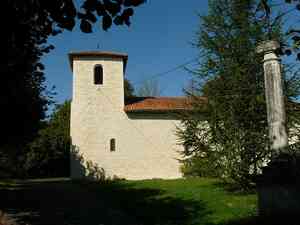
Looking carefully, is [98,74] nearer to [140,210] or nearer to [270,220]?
[140,210]

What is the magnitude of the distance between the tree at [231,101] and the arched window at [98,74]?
1293 centimetres

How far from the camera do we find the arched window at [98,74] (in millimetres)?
26047

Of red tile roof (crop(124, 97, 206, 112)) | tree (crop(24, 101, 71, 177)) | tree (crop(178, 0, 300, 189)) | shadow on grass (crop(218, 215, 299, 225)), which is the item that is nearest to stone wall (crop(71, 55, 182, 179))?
red tile roof (crop(124, 97, 206, 112))

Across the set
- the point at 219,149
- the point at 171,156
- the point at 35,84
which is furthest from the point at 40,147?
the point at 219,149

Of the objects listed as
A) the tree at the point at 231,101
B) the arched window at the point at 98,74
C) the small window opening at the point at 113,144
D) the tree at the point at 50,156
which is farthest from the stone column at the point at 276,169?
the tree at the point at 50,156

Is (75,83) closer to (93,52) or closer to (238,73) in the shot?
(93,52)

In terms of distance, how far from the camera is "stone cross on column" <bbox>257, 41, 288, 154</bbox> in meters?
8.30

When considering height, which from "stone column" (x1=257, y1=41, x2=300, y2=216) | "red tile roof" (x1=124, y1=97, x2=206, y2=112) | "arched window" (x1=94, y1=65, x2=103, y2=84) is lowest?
"stone column" (x1=257, y1=41, x2=300, y2=216)

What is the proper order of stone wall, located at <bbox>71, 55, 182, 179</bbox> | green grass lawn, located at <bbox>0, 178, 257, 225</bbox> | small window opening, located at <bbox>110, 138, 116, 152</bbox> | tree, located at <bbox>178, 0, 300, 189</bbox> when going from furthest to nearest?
small window opening, located at <bbox>110, 138, 116, 152</bbox> < stone wall, located at <bbox>71, 55, 182, 179</bbox> < tree, located at <bbox>178, 0, 300, 189</bbox> < green grass lawn, located at <bbox>0, 178, 257, 225</bbox>

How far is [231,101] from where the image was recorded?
12547 millimetres

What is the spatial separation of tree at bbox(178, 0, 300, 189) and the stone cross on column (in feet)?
11.3

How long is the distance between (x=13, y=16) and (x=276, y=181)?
20.3 ft

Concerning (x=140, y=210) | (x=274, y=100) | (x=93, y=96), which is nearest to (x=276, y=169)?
(x=274, y=100)

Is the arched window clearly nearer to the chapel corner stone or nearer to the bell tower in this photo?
the bell tower
